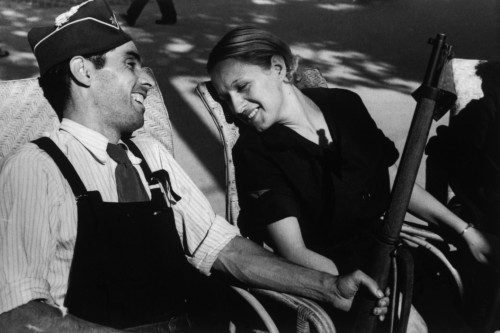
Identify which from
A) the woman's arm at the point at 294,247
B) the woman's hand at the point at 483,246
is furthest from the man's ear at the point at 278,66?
the woman's hand at the point at 483,246

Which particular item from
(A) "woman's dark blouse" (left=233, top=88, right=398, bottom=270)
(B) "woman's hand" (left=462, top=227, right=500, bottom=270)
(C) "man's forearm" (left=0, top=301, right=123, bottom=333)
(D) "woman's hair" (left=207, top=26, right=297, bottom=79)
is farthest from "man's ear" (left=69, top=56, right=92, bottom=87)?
(B) "woman's hand" (left=462, top=227, right=500, bottom=270)

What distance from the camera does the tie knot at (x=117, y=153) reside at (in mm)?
2021

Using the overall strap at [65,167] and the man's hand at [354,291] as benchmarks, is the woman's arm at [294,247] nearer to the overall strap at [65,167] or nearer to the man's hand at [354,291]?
the man's hand at [354,291]

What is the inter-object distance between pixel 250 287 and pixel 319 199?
0.43 meters

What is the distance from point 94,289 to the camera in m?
1.84

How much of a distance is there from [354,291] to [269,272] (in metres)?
0.32

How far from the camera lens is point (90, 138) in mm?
1999

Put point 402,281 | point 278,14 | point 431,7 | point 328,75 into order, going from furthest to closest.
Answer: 1. point 431,7
2. point 278,14
3. point 328,75
4. point 402,281

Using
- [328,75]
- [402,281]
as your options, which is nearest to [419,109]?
[402,281]

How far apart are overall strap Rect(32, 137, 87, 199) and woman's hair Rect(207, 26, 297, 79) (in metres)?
0.71

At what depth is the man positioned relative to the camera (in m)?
1.73

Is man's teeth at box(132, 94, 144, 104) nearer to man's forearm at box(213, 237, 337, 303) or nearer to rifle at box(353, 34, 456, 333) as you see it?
man's forearm at box(213, 237, 337, 303)

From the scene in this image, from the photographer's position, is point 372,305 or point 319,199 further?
point 319,199

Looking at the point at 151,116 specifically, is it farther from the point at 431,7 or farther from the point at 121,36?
the point at 431,7
